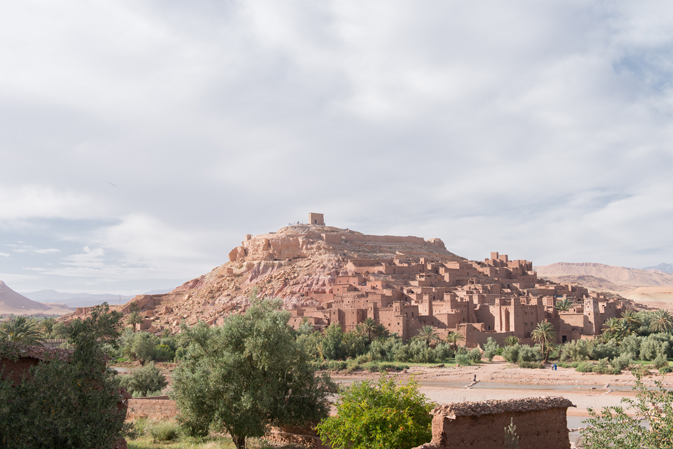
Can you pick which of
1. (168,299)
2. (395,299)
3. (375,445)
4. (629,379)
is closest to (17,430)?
(375,445)

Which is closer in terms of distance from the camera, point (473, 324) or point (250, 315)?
point (250, 315)

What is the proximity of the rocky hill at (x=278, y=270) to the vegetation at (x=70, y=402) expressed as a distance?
177 ft

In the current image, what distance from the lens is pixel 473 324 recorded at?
47438 mm

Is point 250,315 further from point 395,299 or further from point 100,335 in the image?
point 395,299

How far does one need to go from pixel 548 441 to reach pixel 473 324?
36.7 m

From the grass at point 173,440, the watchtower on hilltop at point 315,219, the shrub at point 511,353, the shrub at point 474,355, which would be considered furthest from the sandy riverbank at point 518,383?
the watchtower on hilltop at point 315,219

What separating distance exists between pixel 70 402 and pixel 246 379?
7339 mm

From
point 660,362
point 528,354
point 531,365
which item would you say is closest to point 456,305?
point 528,354

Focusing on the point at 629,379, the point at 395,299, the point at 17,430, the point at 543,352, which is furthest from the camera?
the point at 395,299

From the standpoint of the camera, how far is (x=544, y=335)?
143ft

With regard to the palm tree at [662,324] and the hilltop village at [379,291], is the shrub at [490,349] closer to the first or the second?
the hilltop village at [379,291]

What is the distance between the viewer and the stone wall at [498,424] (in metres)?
10.3

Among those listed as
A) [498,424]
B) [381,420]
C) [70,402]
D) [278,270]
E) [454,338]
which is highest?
[278,270]

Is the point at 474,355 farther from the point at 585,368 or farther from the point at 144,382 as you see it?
the point at 144,382
